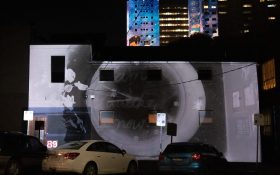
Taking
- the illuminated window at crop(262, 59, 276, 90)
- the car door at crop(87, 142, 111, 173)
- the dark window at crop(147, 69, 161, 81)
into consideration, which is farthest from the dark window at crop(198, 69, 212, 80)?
the car door at crop(87, 142, 111, 173)

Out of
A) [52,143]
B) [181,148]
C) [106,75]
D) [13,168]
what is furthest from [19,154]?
[106,75]

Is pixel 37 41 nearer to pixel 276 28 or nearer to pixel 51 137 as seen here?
pixel 51 137

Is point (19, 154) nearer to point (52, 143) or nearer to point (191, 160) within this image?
point (191, 160)

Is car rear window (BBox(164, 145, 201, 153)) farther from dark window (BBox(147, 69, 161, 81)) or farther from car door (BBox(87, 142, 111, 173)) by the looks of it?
dark window (BBox(147, 69, 161, 81))

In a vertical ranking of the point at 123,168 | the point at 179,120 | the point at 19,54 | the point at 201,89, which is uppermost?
the point at 19,54

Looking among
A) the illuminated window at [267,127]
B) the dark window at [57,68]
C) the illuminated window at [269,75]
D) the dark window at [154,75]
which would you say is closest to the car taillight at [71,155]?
the dark window at [57,68]

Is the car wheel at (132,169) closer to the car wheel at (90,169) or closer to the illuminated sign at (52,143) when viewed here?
the car wheel at (90,169)

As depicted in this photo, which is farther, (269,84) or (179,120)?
(179,120)

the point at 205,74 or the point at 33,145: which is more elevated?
the point at 205,74

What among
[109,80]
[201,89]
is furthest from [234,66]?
[109,80]

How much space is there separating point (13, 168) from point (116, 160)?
150 inches

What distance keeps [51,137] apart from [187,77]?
983 centimetres

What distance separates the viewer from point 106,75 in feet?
92.4

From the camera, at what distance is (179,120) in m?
27.9
